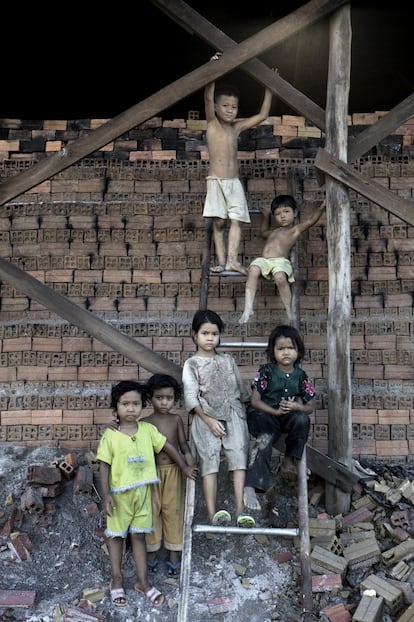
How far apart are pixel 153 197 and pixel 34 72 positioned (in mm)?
3573

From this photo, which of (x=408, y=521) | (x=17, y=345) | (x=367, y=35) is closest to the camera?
(x=408, y=521)

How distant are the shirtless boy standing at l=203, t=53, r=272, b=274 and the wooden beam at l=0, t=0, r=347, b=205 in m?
0.30

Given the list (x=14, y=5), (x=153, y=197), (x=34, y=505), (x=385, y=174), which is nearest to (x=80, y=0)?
(x=14, y=5)

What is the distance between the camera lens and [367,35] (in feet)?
24.3

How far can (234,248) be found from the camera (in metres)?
5.03

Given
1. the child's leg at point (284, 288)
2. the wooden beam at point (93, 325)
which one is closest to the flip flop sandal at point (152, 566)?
the wooden beam at point (93, 325)

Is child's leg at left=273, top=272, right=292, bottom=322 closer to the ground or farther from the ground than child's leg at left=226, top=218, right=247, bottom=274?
closer to the ground

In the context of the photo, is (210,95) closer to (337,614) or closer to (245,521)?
(245,521)

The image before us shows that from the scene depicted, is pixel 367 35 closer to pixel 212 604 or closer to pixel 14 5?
pixel 14 5

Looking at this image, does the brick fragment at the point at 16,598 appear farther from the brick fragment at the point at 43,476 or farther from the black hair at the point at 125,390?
the black hair at the point at 125,390

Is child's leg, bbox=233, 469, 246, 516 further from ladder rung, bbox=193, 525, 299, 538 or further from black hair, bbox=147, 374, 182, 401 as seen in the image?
black hair, bbox=147, 374, 182, 401

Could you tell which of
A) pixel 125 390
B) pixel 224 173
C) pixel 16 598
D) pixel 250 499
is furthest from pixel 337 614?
pixel 224 173

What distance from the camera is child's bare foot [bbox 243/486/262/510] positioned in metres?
4.01

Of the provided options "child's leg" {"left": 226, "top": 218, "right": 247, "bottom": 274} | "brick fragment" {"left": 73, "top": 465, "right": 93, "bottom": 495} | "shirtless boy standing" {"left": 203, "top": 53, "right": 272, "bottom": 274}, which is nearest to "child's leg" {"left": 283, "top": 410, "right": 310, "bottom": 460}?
"child's leg" {"left": 226, "top": 218, "right": 247, "bottom": 274}
